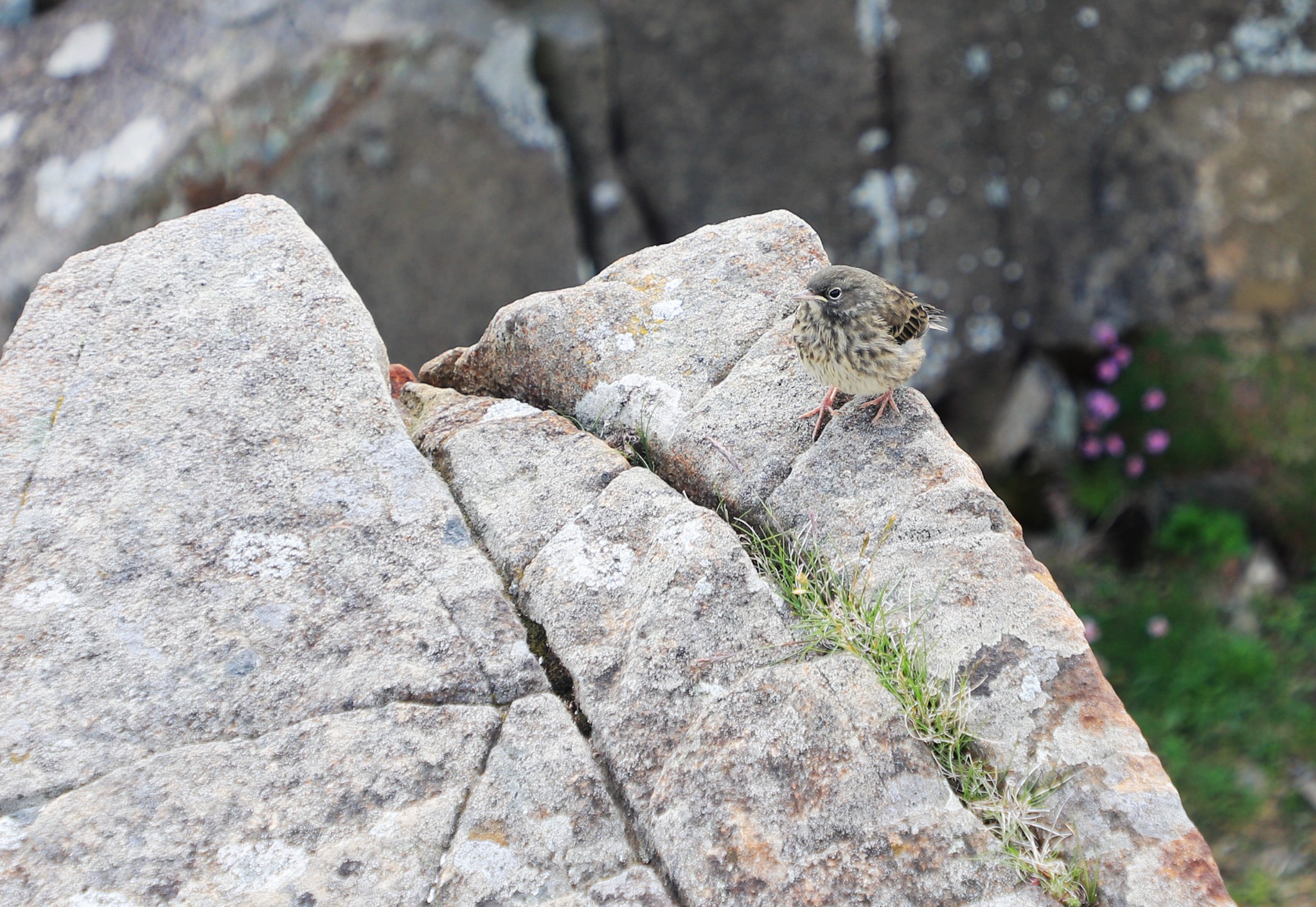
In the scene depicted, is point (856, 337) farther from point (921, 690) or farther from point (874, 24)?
point (874, 24)

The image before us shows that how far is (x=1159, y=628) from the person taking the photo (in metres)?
7.40

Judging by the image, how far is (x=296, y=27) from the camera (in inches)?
285

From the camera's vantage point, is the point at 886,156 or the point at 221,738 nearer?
the point at 221,738

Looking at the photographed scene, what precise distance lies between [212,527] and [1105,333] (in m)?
7.17

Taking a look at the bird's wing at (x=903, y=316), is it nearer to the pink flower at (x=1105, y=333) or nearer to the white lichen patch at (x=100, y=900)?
the white lichen patch at (x=100, y=900)

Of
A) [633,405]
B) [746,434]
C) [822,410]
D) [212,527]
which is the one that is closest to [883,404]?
[822,410]

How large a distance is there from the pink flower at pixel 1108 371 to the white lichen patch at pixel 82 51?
25.8 ft

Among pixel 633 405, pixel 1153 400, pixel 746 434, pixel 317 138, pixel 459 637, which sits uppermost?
pixel 746 434

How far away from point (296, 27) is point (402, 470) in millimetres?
4956

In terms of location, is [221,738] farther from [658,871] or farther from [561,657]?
[658,871]

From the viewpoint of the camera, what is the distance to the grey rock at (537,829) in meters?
2.75

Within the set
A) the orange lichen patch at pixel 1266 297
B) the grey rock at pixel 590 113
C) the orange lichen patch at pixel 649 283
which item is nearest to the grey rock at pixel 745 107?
the grey rock at pixel 590 113

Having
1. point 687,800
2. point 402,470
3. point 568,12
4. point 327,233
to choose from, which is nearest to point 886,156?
point 568,12

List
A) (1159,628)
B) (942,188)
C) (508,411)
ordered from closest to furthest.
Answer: (508,411) < (1159,628) < (942,188)
